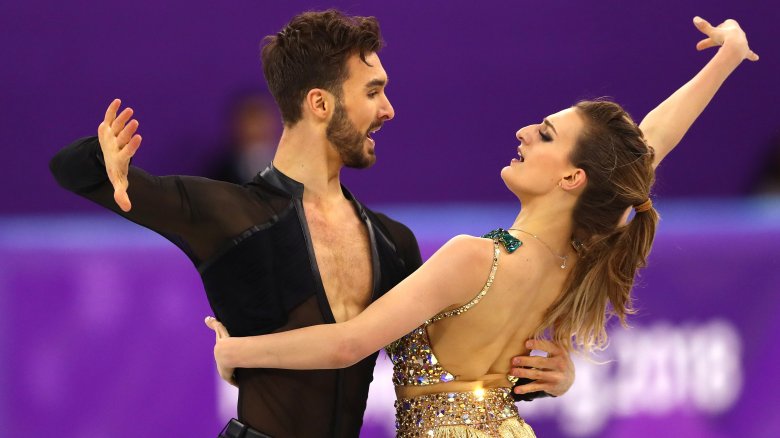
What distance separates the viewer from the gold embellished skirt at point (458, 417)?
334 centimetres

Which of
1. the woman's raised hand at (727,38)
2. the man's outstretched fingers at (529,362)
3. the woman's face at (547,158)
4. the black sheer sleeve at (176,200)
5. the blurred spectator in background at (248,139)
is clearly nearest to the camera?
the black sheer sleeve at (176,200)

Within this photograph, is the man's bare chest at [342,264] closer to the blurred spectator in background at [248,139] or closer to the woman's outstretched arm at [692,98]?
the woman's outstretched arm at [692,98]

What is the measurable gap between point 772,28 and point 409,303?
5.82 metres

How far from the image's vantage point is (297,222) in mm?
3393

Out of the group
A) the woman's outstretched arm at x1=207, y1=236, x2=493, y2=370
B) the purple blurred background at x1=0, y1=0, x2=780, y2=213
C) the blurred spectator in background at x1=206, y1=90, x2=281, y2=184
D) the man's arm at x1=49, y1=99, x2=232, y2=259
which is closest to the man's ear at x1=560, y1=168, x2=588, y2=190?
the woman's outstretched arm at x1=207, y1=236, x2=493, y2=370

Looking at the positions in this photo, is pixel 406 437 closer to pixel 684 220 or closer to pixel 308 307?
pixel 308 307

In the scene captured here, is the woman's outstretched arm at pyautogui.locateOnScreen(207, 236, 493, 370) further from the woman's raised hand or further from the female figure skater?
the woman's raised hand

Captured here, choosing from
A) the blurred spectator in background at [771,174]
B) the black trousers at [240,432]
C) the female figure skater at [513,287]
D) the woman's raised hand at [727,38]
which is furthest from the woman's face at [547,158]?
the blurred spectator in background at [771,174]

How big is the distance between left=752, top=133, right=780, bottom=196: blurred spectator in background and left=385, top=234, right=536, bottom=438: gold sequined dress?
4546mm

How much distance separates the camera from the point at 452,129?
25.5 ft

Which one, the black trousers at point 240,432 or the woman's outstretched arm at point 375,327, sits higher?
the woman's outstretched arm at point 375,327

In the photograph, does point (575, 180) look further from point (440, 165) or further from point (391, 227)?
point (440, 165)

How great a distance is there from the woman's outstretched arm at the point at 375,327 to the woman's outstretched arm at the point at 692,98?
3.36 ft

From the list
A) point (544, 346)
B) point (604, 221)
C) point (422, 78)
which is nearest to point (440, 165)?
point (422, 78)
